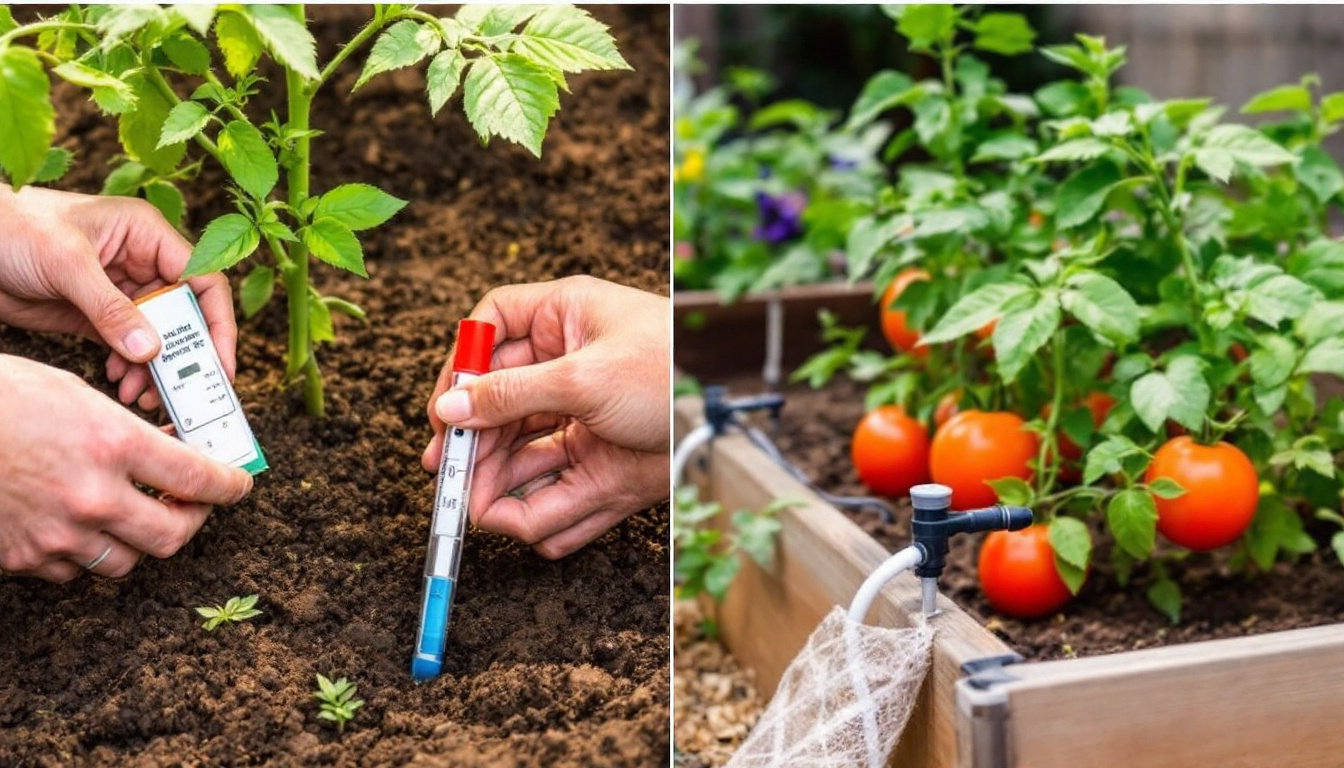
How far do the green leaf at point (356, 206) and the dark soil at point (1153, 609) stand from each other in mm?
908

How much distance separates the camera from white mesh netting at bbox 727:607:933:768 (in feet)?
4.92

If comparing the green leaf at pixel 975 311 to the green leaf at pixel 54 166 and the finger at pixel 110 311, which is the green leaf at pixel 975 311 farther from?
the green leaf at pixel 54 166

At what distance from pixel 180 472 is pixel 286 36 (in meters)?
0.49

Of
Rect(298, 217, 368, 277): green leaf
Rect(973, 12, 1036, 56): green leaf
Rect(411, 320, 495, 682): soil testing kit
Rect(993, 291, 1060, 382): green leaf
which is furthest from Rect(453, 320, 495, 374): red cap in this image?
Rect(973, 12, 1036, 56): green leaf

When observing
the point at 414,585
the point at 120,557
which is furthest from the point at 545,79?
the point at 120,557

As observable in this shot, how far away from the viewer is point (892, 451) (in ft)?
7.07

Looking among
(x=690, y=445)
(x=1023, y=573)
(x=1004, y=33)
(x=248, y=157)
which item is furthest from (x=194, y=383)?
(x=1004, y=33)

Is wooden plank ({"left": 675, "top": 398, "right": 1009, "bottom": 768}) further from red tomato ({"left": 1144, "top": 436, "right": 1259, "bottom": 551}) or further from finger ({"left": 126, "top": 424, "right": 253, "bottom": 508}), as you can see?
finger ({"left": 126, "top": 424, "right": 253, "bottom": 508})

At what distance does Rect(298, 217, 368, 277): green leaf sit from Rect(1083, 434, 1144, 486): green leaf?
2.89 ft

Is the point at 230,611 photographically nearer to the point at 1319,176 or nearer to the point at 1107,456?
the point at 1107,456

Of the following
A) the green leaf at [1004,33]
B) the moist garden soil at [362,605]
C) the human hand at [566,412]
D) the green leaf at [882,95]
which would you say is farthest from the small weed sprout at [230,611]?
the green leaf at [1004,33]

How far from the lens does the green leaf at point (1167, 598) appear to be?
1797mm

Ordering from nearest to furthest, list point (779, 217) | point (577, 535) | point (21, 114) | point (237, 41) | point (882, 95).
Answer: point (21, 114) → point (237, 41) → point (577, 535) → point (882, 95) → point (779, 217)

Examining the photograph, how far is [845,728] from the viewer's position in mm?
1503
